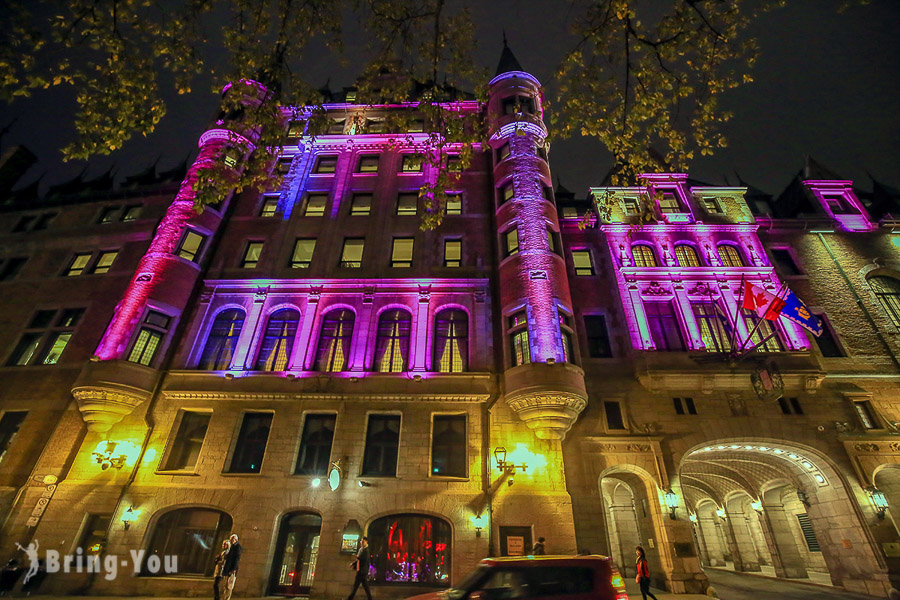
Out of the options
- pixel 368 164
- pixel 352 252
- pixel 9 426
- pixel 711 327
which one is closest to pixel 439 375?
pixel 352 252

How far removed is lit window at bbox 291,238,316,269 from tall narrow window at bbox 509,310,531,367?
11286 mm

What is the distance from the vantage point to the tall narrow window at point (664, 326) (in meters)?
19.9

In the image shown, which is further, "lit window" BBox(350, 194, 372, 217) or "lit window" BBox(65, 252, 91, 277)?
"lit window" BBox(350, 194, 372, 217)

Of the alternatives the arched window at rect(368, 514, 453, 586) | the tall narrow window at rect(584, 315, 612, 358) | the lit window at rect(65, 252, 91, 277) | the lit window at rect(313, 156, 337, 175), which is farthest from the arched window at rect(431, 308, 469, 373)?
the lit window at rect(65, 252, 91, 277)

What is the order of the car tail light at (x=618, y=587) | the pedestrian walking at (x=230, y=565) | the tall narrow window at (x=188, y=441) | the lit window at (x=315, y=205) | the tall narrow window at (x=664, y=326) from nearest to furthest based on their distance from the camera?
1. the car tail light at (x=618, y=587)
2. the pedestrian walking at (x=230, y=565)
3. the tall narrow window at (x=188, y=441)
4. the tall narrow window at (x=664, y=326)
5. the lit window at (x=315, y=205)

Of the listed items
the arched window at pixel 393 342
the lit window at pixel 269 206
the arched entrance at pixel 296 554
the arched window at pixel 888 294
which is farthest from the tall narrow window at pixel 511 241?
the arched window at pixel 888 294

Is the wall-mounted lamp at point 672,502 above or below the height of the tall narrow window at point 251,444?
below

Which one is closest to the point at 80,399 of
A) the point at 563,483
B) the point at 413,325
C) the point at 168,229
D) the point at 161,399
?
the point at 161,399

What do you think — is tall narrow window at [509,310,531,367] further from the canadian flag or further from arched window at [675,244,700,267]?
arched window at [675,244,700,267]

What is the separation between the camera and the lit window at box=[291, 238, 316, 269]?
2194 centimetres

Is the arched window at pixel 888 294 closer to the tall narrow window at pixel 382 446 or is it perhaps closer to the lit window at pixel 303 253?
the tall narrow window at pixel 382 446

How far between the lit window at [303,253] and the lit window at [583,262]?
1447cm

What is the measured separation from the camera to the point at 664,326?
20406 mm

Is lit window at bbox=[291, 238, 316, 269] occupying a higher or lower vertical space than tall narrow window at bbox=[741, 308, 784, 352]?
higher
